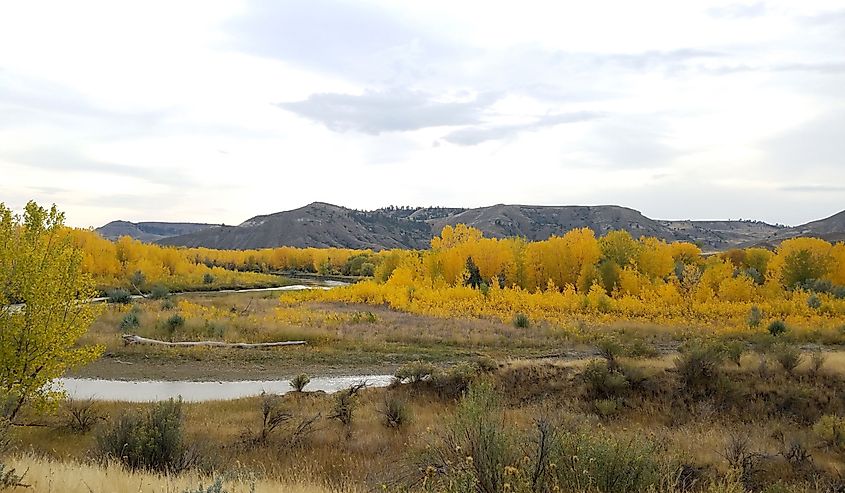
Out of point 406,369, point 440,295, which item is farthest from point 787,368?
point 440,295

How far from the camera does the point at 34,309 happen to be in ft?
46.0

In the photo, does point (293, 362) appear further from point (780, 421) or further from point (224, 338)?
point (780, 421)

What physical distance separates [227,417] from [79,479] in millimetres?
11560

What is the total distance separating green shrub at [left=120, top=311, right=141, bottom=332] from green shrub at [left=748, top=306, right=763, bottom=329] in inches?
1448

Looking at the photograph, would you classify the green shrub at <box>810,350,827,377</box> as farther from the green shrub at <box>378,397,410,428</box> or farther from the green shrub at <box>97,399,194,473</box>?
the green shrub at <box>97,399,194,473</box>

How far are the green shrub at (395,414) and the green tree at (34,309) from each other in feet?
26.2

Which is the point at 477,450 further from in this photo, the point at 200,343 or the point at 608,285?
the point at 608,285

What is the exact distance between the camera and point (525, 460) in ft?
23.9

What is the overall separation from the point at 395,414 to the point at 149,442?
7.28 m

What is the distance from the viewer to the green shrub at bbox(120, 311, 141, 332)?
113ft

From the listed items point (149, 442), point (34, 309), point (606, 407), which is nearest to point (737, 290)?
point (606, 407)

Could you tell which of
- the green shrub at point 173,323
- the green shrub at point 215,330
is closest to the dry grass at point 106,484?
the green shrub at point 215,330

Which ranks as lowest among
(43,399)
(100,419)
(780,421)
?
(780,421)

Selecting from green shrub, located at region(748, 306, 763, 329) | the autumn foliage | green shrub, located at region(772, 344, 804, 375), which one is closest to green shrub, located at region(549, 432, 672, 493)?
green shrub, located at region(772, 344, 804, 375)
